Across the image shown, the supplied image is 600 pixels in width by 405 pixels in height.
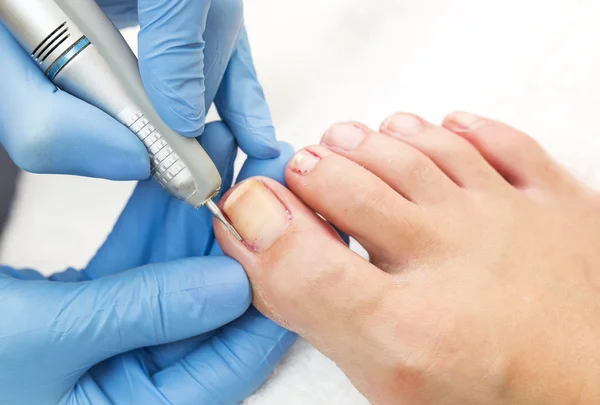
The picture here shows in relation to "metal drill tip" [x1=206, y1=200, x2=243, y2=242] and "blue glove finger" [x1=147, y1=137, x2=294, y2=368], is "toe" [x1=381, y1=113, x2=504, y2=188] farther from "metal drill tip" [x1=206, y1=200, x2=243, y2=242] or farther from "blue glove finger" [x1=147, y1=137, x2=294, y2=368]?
"metal drill tip" [x1=206, y1=200, x2=243, y2=242]

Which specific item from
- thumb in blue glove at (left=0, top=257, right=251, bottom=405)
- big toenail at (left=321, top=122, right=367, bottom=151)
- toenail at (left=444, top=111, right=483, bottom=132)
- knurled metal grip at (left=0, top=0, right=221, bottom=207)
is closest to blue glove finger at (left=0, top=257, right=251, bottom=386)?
thumb in blue glove at (left=0, top=257, right=251, bottom=405)

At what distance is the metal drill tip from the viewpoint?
756 millimetres

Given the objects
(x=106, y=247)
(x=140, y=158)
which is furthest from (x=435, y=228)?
(x=106, y=247)

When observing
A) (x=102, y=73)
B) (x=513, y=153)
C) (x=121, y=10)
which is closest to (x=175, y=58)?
(x=102, y=73)

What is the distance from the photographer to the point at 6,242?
1229 millimetres

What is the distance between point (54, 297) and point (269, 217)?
0.30 metres

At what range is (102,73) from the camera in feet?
2.27

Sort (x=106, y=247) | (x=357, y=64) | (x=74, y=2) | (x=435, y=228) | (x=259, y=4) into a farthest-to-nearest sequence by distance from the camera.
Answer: (x=259, y=4)
(x=357, y=64)
(x=106, y=247)
(x=435, y=228)
(x=74, y=2)

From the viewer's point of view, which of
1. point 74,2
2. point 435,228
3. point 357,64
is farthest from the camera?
point 357,64

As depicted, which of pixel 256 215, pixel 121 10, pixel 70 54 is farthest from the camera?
pixel 121 10

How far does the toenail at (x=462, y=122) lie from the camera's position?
3.01 feet

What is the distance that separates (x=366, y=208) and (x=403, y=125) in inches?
7.5

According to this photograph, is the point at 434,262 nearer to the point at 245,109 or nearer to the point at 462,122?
the point at 462,122

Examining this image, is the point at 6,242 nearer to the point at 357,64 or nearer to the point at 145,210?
the point at 145,210
